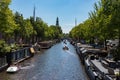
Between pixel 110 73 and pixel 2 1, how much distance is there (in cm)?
2439

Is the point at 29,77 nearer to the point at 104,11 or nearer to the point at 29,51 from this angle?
the point at 104,11

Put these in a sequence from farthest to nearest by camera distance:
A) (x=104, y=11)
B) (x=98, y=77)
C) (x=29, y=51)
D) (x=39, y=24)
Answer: (x=39, y=24) < (x=29, y=51) < (x=104, y=11) < (x=98, y=77)

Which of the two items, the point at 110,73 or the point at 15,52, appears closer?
the point at 110,73

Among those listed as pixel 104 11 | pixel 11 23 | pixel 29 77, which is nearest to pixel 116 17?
pixel 104 11

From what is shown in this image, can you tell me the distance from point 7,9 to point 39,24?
2905 inches

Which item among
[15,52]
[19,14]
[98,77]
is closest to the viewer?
[98,77]

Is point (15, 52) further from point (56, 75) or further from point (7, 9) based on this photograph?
point (56, 75)

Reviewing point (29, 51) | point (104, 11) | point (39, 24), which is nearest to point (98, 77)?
point (104, 11)

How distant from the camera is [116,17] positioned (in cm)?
4188

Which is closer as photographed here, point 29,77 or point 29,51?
point 29,77

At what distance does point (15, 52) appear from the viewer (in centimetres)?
5819

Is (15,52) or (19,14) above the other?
(19,14)

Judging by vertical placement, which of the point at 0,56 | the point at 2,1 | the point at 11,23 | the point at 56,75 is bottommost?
the point at 56,75

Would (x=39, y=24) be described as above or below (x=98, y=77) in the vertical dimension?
above
